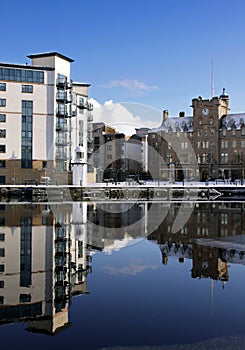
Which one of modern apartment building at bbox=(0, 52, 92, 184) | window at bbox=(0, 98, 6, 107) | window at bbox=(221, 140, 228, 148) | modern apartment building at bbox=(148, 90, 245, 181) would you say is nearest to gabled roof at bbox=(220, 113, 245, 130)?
modern apartment building at bbox=(148, 90, 245, 181)

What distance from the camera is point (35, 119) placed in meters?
56.0

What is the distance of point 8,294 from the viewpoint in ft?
29.0

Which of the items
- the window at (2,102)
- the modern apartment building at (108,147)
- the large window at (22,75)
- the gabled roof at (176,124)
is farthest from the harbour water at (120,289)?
the modern apartment building at (108,147)

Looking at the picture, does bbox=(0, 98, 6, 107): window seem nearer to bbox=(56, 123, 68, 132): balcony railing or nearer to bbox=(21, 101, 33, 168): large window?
bbox=(21, 101, 33, 168): large window

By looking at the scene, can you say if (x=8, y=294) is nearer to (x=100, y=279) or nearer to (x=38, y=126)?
(x=100, y=279)

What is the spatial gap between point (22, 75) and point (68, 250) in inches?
1804

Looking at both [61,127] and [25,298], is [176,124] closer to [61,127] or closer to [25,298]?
[61,127]

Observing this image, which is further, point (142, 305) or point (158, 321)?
point (142, 305)

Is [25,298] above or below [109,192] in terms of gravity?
below

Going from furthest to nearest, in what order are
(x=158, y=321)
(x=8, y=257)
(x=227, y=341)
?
(x=8, y=257) → (x=158, y=321) → (x=227, y=341)

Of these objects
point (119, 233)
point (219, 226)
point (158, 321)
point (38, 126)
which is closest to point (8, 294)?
point (158, 321)

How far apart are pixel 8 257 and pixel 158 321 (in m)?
6.64

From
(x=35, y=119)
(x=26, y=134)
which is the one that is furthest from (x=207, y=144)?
(x=26, y=134)

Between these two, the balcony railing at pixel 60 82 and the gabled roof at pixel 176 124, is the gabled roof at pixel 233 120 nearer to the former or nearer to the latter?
the gabled roof at pixel 176 124
